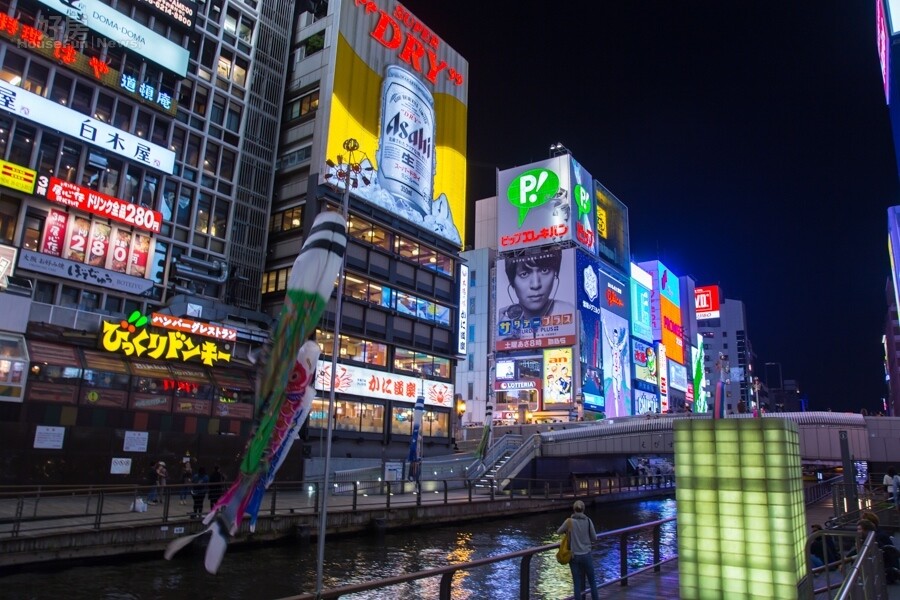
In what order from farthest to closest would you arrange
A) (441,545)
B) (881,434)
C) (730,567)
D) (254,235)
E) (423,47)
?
(423,47) < (254,235) < (881,434) < (441,545) < (730,567)

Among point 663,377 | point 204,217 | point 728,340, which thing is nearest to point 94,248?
point 204,217

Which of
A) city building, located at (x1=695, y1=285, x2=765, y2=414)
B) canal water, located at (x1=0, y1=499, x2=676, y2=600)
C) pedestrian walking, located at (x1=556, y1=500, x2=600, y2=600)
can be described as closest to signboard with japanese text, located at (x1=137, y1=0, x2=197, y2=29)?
canal water, located at (x1=0, y1=499, x2=676, y2=600)

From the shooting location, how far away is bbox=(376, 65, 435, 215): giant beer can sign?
55.8 m

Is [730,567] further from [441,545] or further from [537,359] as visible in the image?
[537,359]

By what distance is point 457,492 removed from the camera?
3756 cm

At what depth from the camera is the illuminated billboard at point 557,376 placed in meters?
82.4

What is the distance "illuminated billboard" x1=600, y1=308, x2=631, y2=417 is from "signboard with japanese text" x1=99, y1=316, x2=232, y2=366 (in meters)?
63.1

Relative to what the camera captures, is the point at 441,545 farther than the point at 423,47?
No

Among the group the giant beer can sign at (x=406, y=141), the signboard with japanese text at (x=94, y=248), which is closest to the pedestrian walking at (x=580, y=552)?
the signboard with japanese text at (x=94, y=248)

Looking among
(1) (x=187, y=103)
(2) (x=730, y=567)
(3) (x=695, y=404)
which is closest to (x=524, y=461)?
(1) (x=187, y=103)

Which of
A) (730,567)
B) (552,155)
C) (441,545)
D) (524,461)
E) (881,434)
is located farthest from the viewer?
(552,155)

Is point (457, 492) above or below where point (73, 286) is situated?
below

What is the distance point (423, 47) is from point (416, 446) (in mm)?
42574

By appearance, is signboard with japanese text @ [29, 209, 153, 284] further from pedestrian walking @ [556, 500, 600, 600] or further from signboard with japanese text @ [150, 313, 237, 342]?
pedestrian walking @ [556, 500, 600, 600]
